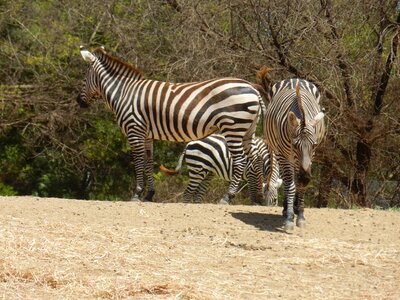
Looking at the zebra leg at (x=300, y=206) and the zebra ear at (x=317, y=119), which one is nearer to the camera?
the zebra ear at (x=317, y=119)

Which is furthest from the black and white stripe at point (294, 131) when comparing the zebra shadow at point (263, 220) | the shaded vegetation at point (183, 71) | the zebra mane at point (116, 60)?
the zebra mane at point (116, 60)

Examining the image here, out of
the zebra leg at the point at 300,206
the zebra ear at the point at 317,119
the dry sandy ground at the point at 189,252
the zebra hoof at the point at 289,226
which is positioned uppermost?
the zebra ear at the point at 317,119

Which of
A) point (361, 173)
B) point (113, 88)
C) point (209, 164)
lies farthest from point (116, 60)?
point (361, 173)

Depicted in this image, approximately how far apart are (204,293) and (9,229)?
A: 2956 mm

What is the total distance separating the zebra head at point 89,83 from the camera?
13531 mm

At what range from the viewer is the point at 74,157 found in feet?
60.2

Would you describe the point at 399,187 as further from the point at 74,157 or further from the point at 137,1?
the point at 74,157

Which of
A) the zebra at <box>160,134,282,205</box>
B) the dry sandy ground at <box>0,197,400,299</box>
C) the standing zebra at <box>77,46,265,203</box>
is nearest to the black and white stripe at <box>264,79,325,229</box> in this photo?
the dry sandy ground at <box>0,197,400,299</box>

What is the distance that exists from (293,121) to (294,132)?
0.13 meters

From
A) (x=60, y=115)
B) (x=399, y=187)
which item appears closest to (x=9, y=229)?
(x=399, y=187)

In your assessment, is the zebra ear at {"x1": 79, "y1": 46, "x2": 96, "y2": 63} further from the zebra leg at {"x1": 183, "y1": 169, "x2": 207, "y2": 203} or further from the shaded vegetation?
the zebra leg at {"x1": 183, "y1": 169, "x2": 207, "y2": 203}

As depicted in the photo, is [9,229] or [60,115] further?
[60,115]

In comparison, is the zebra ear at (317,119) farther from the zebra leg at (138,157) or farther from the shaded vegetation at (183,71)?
the zebra leg at (138,157)

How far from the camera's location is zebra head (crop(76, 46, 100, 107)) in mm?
13531
